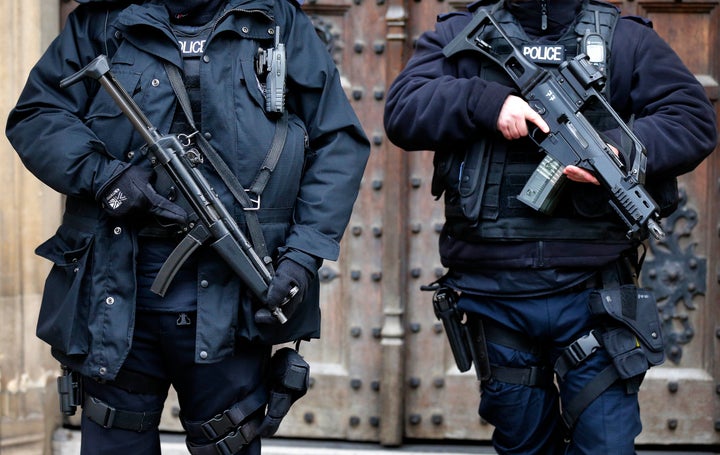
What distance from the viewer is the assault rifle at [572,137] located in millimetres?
2922

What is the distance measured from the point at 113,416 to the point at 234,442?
12.2 inches

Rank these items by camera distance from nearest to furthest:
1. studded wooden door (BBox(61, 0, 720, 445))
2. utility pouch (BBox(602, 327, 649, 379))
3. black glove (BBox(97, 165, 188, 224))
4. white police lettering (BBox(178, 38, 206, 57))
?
black glove (BBox(97, 165, 188, 224)) < white police lettering (BBox(178, 38, 206, 57)) < utility pouch (BBox(602, 327, 649, 379)) < studded wooden door (BBox(61, 0, 720, 445))

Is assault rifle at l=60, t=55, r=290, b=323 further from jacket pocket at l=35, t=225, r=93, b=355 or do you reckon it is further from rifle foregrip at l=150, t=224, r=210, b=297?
jacket pocket at l=35, t=225, r=93, b=355

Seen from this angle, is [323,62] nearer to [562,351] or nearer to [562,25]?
[562,25]

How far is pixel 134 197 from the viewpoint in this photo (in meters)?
2.70

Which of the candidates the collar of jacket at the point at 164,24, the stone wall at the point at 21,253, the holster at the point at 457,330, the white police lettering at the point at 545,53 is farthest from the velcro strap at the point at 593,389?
the stone wall at the point at 21,253

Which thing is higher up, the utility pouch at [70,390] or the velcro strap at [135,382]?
the velcro strap at [135,382]

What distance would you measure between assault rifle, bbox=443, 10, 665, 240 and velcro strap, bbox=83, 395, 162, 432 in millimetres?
1133

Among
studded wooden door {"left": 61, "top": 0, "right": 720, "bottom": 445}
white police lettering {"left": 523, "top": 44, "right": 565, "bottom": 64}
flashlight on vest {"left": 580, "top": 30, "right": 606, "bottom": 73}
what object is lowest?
studded wooden door {"left": 61, "top": 0, "right": 720, "bottom": 445}

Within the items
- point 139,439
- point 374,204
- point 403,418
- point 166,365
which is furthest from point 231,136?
point 403,418

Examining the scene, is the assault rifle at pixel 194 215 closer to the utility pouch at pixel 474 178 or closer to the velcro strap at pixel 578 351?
the utility pouch at pixel 474 178

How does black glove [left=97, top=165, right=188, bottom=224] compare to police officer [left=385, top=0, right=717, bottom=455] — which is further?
police officer [left=385, top=0, right=717, bottom=455]

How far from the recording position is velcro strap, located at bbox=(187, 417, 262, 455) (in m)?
2.89

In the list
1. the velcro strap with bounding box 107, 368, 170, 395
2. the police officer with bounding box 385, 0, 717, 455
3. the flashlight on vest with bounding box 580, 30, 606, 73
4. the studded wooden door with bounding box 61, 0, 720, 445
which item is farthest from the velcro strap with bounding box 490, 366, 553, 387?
the studded wooden door with bounding box 61, 0, 720, 445
